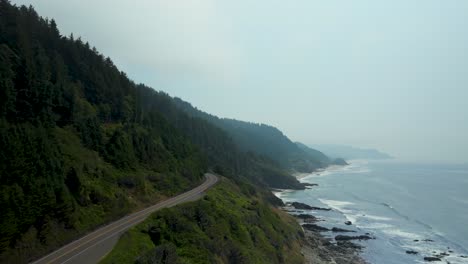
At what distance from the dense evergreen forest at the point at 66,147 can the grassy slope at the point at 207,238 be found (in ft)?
19.0

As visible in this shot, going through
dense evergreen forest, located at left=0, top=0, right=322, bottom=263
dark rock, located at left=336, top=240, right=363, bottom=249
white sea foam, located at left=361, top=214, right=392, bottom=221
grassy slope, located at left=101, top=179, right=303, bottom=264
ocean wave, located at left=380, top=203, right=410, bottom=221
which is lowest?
dark rock, located at left=336, top=240, right=363, bottom=249

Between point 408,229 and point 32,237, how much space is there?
79273mm

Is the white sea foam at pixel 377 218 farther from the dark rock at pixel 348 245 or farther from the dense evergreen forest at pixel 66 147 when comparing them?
the dense evergreen forest at pixel 66 147

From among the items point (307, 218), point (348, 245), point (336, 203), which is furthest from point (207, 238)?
point (336, 203)

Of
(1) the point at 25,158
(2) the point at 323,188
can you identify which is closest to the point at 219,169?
(1) the point at 25,158

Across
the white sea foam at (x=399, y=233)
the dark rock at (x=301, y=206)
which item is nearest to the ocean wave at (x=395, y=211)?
the white sea foam at (x=399, y=233)

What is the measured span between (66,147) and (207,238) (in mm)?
19569

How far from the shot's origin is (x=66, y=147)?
4241 centimetres

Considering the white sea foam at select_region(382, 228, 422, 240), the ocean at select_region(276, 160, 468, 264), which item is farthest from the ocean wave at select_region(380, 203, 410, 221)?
the white sea foam at select_region(382, 228, 422, 240)

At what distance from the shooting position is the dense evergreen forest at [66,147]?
28256 mm

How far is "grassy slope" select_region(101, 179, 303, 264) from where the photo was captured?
96.2 ft

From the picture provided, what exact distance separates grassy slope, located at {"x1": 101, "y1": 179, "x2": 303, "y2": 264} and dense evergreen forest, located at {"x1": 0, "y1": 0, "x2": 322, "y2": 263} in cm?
579

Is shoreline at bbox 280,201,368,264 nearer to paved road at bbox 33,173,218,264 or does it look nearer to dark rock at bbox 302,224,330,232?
dark rock at bbox 302,224,330,232

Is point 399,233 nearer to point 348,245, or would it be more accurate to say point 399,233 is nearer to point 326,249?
point 348,245
